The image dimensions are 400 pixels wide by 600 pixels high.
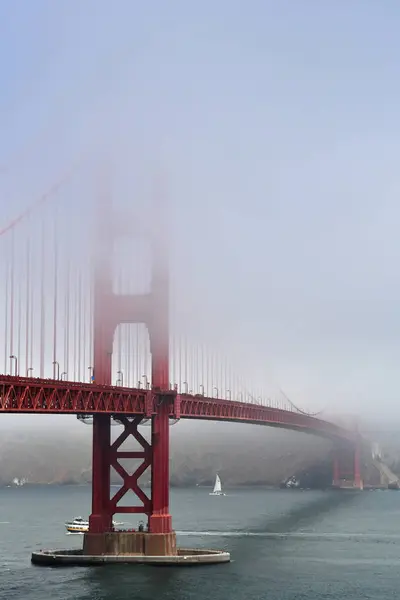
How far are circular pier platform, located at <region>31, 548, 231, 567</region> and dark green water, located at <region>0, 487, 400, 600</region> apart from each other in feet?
2.50

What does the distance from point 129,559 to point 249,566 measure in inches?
290

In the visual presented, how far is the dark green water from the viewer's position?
52.6m

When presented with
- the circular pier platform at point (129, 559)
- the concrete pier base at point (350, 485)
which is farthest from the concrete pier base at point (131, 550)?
the concrete pier base at point (350, 485)

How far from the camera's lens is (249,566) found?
62750 mm

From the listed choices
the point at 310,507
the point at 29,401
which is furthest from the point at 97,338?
the point at 310,507

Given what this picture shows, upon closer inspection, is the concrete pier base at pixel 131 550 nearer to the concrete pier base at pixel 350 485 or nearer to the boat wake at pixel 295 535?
→ the boat wake at pixel 295 535

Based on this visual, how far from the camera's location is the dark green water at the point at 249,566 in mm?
52594

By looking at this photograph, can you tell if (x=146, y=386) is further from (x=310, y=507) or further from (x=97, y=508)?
(x=310, y=507)

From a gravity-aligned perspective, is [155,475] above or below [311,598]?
above

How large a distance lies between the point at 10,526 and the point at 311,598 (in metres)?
62.7

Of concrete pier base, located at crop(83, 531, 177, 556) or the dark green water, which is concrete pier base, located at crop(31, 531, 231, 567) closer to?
concrete pier base, located at crop(83, 531, 177, 556)

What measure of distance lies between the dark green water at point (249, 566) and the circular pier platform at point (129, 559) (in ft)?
2.50

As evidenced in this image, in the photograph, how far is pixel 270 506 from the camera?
144 metres

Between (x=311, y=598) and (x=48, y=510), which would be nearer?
(x=311, y=598)
